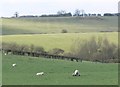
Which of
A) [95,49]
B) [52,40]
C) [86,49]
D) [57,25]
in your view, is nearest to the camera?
[95,49]

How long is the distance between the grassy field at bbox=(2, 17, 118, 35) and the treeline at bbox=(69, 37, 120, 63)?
21.9 m

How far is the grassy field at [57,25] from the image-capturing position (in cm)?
10581

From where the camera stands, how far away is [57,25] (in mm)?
115750

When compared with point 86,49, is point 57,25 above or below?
below

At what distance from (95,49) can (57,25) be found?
39.5 metres

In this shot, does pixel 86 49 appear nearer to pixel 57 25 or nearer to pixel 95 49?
pixel 95 49

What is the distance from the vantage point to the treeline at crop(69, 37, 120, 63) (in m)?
72.1

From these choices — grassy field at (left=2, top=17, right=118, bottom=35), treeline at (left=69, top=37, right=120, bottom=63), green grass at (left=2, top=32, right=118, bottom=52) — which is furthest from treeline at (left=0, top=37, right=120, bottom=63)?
grassy field at (left=2, top=17, right=118, bottom=35)

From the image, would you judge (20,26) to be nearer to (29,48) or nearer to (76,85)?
(29,48)

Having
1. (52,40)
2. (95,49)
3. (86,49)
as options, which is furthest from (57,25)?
(95,49)

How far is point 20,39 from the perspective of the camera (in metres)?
85.6

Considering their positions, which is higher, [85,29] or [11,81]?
[11,81]

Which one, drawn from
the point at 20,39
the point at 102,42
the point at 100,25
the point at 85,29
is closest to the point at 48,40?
the point at 20,39

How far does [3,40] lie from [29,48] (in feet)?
25.8
